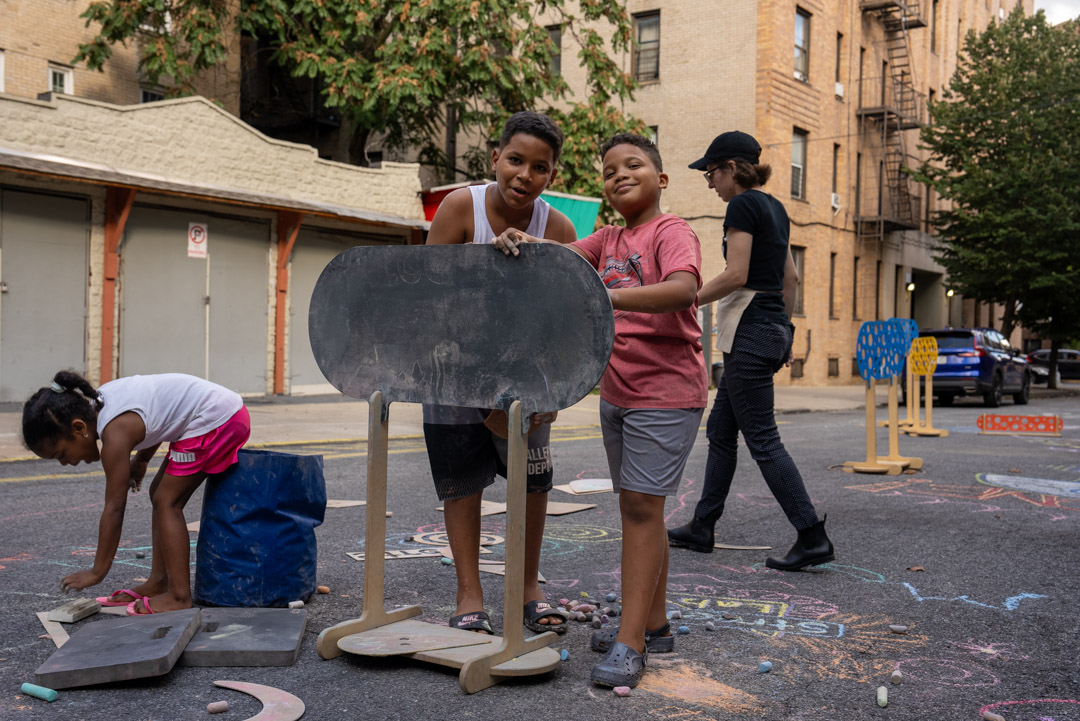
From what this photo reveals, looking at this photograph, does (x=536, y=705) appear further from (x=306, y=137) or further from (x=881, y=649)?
(x=306, y=137)

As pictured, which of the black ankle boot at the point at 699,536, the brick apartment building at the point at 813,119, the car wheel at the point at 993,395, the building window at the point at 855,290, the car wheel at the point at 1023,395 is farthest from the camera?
the building window at the point at 855,290

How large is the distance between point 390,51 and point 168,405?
15.0m

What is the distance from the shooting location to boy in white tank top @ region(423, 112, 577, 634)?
3434mm

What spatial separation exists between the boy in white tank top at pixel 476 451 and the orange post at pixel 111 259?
11928mm

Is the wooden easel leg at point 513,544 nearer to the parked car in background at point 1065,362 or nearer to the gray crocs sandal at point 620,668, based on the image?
the gray crocs sandal at point 620,668

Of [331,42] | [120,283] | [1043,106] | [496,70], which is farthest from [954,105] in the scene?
[120,283]

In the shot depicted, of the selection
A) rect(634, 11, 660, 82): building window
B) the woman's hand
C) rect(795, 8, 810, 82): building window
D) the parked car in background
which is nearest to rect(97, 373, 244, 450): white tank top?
the woman's hand

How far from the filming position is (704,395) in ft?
10.5

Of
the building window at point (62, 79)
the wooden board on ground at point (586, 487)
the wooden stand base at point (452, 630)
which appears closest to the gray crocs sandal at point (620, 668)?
the wooden stand base at point (452, 630)

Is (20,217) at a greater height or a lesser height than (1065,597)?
greater

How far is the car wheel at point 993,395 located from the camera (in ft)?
63.6

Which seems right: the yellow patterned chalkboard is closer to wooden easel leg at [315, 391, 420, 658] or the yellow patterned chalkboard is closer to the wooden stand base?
the wooden stand base

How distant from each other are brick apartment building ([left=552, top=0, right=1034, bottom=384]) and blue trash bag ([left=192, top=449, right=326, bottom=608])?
20907mm

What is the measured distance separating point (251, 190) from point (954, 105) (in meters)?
23.2
